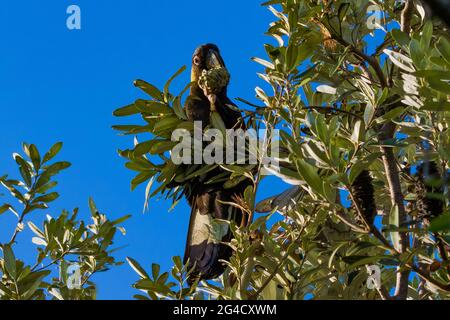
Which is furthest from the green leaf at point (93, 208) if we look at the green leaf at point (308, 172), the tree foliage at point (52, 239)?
the green leaf at point (308, 172)

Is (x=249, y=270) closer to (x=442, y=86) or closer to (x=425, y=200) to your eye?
(x=425, y=200)

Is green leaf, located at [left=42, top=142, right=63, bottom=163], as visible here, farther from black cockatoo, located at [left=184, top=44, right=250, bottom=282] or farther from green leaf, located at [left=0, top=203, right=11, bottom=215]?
black cockatoo, located at [left=184, top=44, right=250, bottom=282]

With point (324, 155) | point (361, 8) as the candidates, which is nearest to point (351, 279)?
point (324, 155)

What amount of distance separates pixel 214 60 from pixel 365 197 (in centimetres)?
178

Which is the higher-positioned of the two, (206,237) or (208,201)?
(208,201)

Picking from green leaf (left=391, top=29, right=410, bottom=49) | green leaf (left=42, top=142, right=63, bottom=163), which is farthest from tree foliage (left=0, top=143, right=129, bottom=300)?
green leaf (left=391, top=29, right=410, bottom=49)

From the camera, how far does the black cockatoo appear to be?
252 centimetres

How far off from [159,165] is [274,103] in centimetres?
52

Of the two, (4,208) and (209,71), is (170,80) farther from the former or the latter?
(209,71)

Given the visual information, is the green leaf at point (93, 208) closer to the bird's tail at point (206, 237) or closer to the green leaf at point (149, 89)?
the bird's tail at point (206, 237)

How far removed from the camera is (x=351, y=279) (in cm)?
184

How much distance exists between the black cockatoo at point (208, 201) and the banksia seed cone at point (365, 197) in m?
0.52

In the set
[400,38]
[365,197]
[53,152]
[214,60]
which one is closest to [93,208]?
[53,152]

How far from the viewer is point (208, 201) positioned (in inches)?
105
